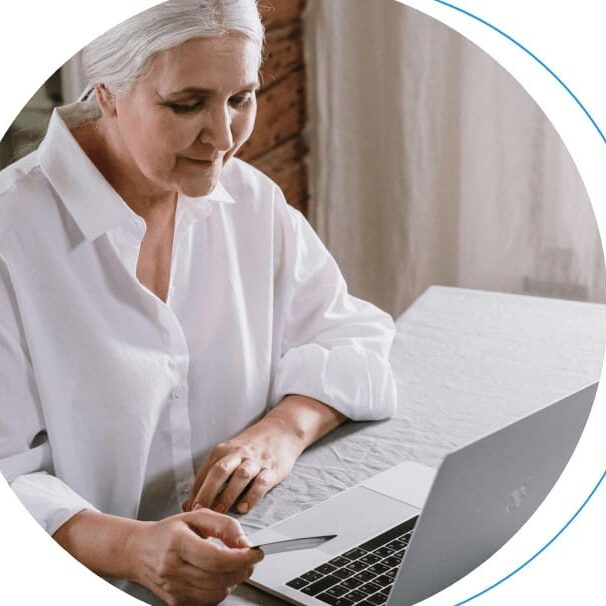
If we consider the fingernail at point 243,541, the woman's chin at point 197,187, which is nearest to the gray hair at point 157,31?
the woman's chin at point 197,187

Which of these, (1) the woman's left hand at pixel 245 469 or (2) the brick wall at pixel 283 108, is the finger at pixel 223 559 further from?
(2) the brick wall at pixel 283 108

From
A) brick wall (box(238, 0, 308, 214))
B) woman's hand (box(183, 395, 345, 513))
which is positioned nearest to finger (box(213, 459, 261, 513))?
woman's hand (box(183, 395, 345, 513))

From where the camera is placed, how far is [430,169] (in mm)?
2059

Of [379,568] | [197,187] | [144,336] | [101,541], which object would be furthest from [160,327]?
[379,568]

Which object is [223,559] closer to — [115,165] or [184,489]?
[184,489]

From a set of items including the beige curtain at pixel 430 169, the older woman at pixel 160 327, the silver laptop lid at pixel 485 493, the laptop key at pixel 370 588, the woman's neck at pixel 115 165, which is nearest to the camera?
the silver laptop lid at pixel 485 493

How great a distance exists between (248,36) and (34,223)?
28cm

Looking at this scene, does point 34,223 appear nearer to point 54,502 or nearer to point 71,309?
point 71,309

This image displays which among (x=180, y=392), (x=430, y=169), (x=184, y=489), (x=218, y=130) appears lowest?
(x=184, y=489)

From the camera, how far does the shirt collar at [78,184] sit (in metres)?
0.96

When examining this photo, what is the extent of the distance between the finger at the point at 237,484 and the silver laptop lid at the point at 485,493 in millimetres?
215

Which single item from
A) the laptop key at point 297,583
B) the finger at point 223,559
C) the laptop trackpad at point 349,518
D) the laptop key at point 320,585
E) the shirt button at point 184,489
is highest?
the finger at point 223,559

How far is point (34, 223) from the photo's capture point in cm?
94

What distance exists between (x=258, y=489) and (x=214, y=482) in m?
0.04
